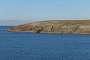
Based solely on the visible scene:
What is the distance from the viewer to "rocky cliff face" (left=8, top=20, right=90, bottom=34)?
125 m

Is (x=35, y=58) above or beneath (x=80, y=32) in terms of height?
above

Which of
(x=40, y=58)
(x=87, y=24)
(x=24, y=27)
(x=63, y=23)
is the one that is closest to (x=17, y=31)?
(x=24, y=27)

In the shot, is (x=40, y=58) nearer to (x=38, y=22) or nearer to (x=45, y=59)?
(x=45, y=59)

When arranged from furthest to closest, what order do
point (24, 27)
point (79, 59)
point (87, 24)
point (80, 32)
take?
point (24, 27) → point (87, 24) → point (80, 32) → point (79, 59)

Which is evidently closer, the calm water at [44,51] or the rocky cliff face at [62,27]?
the calm water at [44,51]

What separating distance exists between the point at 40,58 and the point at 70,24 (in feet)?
313

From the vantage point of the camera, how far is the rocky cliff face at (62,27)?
125 m

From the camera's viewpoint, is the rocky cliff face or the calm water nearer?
the calm water

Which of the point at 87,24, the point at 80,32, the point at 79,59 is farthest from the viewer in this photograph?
the point at 87,24

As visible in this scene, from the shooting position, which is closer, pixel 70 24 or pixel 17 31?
pixel 70 24

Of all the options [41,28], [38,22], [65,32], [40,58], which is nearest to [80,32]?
[65,32]

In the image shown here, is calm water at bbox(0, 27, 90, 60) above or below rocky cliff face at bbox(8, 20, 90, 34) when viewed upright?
above

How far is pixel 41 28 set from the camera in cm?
12775

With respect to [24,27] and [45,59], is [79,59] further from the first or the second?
[24,27]
